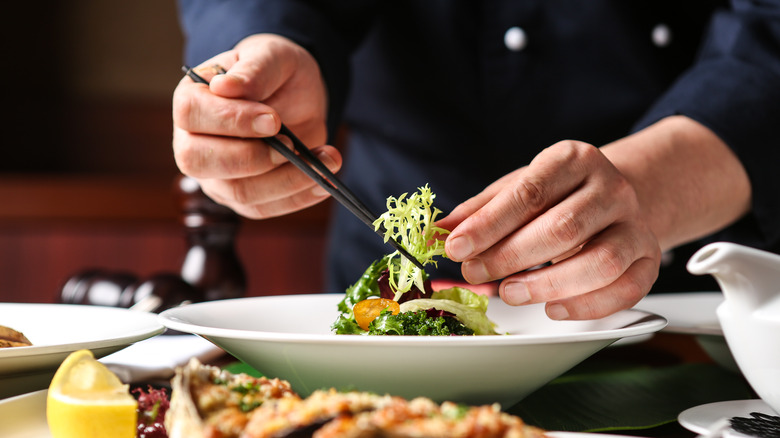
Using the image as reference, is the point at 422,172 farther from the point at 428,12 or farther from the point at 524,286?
the point at 524,286

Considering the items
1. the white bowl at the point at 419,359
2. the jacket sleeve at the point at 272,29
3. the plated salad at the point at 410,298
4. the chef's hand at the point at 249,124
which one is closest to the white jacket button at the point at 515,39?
the jacket sleeve at the point at 272,29

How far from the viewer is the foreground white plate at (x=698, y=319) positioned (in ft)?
3.76

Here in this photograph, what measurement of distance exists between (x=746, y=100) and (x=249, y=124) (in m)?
1.15

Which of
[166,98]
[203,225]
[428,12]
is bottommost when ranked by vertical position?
[203,225]

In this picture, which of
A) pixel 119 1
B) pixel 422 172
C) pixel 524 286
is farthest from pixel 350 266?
pixel 119 1

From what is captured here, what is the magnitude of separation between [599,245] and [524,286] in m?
0.14

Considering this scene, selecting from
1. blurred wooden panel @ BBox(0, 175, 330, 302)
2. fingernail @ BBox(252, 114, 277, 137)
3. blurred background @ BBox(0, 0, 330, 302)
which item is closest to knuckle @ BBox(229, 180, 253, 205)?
fingernail @ BBox(252, 114, 277, 137)

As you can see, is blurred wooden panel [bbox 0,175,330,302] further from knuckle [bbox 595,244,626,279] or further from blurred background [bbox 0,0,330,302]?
knuckle [bbox 595,244,626,279]

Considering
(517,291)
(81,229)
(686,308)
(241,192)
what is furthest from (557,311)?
(81,229)

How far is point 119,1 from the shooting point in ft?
16.3

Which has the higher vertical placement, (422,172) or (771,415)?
(422,172)

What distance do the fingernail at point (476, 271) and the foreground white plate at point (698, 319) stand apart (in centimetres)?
35

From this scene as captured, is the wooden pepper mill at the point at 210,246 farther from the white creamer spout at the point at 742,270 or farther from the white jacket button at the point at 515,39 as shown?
the white creamer spout at the point at 742,270

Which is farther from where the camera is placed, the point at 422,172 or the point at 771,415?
the point at 422,172
